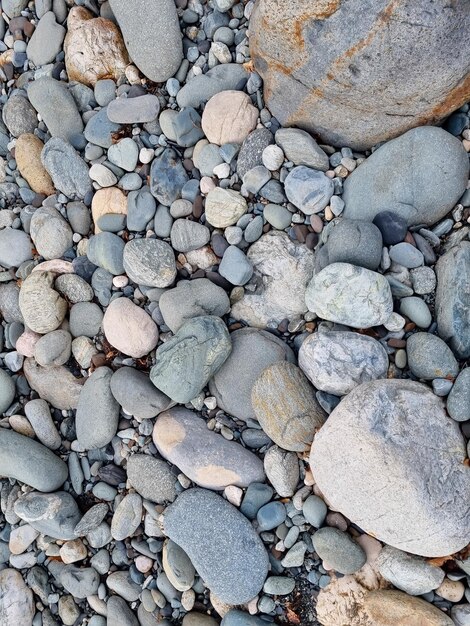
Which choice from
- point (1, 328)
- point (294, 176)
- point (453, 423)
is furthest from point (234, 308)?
point (1, 328)

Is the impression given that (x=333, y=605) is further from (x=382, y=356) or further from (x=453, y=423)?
(x=382, y=356)

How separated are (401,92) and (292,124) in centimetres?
53

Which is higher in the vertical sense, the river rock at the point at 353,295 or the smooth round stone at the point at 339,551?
the river rock at the point at 353,295

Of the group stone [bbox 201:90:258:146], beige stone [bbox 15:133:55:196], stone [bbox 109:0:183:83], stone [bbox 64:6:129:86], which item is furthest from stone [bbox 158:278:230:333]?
stone [bbox 64:6:129:86]

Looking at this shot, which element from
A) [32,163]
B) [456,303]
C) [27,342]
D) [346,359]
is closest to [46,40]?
[32,163]

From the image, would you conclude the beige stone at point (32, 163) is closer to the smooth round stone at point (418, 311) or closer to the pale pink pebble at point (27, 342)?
the pale pink pebble at point (27, 342)

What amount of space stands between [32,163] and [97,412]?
1406 millimetres

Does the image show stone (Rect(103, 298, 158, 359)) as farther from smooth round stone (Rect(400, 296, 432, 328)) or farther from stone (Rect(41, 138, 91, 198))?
smooth round stone (Rect(400, 296, 432, 328))

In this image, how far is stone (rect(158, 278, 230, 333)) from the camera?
99.0 inches

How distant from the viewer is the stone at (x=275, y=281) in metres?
2.51

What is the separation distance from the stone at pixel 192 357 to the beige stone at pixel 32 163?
122 centimetres

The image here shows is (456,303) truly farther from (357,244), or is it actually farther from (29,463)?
(29,463)

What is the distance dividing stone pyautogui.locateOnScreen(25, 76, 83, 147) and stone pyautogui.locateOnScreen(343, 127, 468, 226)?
5.08ft

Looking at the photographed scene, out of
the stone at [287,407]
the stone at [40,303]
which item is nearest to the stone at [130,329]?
the stone at [40,303]
